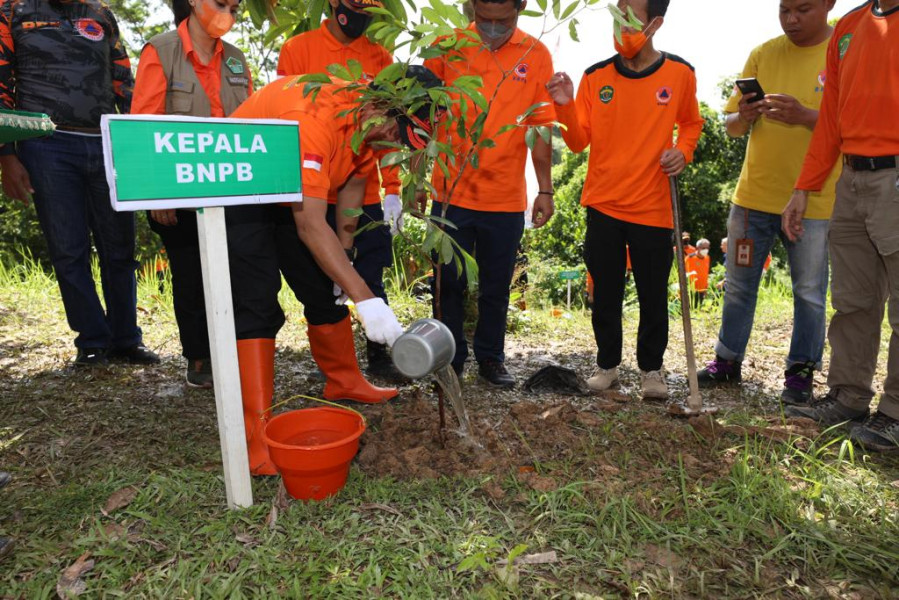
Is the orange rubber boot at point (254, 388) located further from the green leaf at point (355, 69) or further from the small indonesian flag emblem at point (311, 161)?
the green leaf at point (355, 69)

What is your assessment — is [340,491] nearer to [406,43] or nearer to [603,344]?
[406,43]

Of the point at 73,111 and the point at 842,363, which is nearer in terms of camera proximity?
the point at 842,363

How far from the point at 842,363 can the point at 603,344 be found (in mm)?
1051

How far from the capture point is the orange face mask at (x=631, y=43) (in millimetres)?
2771

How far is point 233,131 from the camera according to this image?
1.82 meters

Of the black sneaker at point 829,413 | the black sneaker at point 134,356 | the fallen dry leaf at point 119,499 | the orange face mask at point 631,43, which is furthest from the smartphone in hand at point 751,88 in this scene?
the black sneaker at point 134,356

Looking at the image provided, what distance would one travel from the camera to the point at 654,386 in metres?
3.13

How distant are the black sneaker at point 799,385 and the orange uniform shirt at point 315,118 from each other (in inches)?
96.0

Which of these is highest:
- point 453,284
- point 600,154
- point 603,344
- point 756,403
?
point 600,154

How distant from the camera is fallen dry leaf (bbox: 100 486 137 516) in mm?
2035

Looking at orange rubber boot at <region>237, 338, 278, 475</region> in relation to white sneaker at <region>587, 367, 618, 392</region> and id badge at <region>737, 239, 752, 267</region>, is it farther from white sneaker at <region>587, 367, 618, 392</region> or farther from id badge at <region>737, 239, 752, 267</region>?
id badge at <region>737, 239, 752, 267</region>

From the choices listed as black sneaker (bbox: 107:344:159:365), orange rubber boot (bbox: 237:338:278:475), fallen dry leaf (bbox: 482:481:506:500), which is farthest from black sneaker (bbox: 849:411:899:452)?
black sneaker (bbox: 107:344:159:365)

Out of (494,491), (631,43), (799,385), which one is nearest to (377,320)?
(494,491)

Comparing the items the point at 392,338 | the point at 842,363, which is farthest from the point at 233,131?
the point at 842,363
